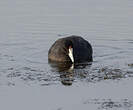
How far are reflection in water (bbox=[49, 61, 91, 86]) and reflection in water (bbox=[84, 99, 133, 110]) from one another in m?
1.50

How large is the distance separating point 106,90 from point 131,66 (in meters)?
2.41

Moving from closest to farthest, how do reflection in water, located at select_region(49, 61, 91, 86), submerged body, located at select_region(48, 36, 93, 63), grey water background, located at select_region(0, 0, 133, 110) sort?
grey water background, located at select_region(0, 0, 133, 110), reflection in water, located at select_region(49, 61, 91, 86), submerged body, located at select_region(48, 36, 93, 63)

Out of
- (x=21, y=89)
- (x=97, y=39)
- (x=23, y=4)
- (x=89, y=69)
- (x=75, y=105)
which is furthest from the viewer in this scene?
(x=23, y=4)

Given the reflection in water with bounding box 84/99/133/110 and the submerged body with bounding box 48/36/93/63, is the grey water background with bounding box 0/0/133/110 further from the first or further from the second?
the submerged body with bounding box 48/36/93/63

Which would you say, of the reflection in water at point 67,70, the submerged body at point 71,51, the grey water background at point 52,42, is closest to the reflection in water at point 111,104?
the grey water background at point 52,42

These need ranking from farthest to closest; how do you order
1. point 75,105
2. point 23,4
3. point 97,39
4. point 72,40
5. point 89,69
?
point 23,4 < point 97,39 < point 72,40 < point 89,69 < point 75,105

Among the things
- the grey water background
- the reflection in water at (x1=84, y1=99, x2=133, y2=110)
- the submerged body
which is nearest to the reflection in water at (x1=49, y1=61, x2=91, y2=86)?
the grey water background

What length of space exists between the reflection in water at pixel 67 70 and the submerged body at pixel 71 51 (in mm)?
291

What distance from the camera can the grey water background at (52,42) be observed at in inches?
421

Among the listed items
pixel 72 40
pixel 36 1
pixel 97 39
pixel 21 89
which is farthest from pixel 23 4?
pixel 21 89

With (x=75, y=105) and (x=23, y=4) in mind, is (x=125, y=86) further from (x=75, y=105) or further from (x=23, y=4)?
(x=23, y=4)

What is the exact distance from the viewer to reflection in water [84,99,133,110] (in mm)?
10117

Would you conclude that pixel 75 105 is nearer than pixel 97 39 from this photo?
Yes

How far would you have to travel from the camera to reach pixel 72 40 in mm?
14953
